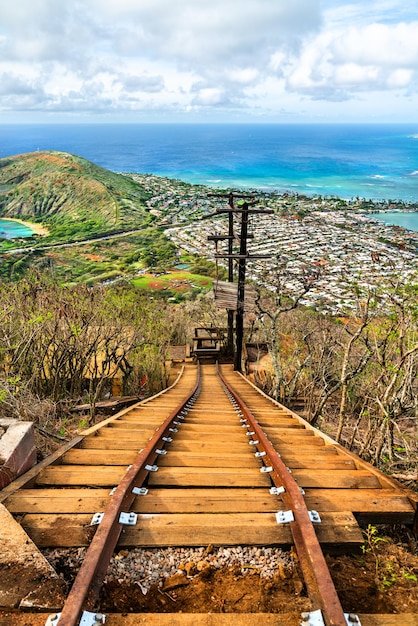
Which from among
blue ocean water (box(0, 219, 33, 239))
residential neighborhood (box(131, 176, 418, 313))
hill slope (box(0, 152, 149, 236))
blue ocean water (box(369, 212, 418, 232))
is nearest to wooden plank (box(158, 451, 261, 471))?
residential neighborhood (box(131, 176, 418, 313))

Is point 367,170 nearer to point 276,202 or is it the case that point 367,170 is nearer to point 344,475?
point 276,202

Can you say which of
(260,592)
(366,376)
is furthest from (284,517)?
(366,376)

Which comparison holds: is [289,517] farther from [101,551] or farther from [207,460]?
[207,460]

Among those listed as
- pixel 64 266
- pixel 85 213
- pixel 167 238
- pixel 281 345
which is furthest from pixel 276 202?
pixel 281 345

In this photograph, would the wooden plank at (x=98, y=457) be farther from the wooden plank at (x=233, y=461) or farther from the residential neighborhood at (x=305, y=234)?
the residential neighborhood at (x=305, y=234)

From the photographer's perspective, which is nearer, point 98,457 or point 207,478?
Answer: point 207,478

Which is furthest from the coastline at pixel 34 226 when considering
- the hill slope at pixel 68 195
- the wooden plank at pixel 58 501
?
the wooden plank at pixel 58 501

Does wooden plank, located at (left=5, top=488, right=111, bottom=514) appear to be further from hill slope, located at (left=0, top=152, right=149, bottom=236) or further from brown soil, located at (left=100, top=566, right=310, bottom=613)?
hill slope, located at (left=0, top=152, right=149, bottom=236)
